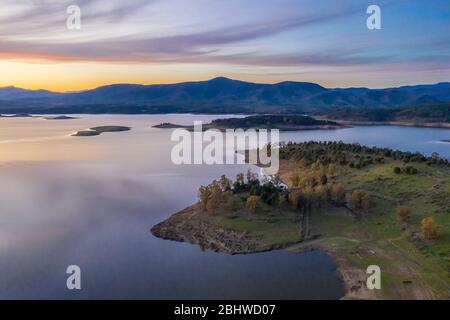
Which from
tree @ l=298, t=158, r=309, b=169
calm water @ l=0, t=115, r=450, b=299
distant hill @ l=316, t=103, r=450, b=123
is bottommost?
calm water @ l=0, t=115, r=450, b=299

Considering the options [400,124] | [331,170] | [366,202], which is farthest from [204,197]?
[400,124]

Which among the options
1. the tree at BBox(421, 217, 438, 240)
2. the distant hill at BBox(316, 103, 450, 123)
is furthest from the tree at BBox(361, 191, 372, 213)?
the distant hill at BBox(316, 103, 450, 123)

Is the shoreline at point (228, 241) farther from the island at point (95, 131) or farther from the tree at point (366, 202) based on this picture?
the island at point (95, 131)

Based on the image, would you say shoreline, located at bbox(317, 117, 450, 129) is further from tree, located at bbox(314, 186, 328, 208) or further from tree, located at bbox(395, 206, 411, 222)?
tree, located at bbox(395, 206, 411, 222)

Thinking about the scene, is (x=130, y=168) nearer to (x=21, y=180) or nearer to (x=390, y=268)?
(x=21, y=180)

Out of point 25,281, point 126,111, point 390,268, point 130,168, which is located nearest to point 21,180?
point 130,168
